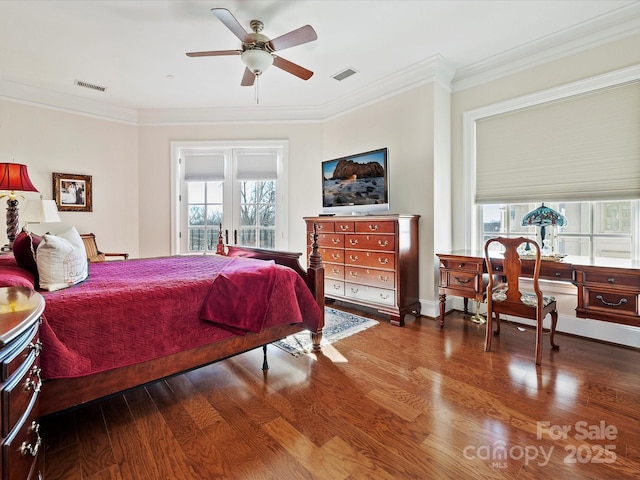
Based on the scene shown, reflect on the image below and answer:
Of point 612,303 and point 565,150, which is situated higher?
point 565,150

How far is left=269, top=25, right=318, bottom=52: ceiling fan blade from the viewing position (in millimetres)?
2383

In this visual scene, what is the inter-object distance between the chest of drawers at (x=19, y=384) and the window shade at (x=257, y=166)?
4011 millimetres

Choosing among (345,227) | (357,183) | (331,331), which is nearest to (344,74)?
(357,183)

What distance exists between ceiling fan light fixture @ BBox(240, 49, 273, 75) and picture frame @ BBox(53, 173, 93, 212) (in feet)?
11.1

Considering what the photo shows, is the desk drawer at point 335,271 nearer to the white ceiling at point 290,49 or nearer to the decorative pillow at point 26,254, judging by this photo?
the white ceiling at point 290,49

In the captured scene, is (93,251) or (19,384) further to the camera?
(93,251)

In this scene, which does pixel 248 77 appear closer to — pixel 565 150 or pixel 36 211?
pixel 36 211

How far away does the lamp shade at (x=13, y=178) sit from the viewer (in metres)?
3.20

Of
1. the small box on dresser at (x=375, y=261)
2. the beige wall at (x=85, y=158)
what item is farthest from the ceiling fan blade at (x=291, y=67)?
the beige wall at (x=85, y=158)

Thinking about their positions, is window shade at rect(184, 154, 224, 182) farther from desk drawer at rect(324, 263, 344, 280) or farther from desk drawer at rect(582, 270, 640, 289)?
desk drawer at rect(582, 270, 640, 289)

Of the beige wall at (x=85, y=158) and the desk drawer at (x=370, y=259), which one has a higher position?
the beige wall at (x=85, y=158)

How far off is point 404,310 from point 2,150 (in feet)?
17.5

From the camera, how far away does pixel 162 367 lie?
5.98 feet

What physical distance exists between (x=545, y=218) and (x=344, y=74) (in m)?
2.72
